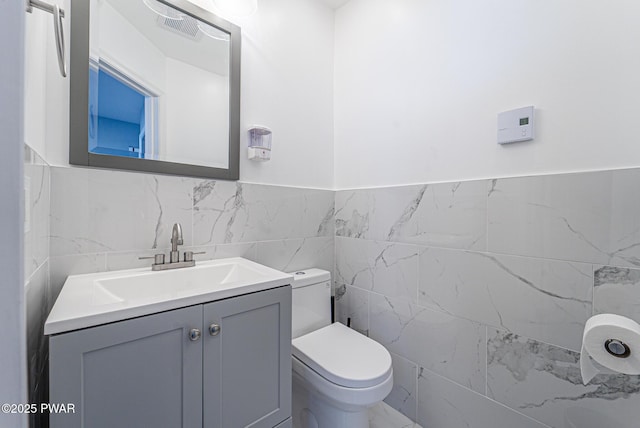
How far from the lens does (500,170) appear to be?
1.18m

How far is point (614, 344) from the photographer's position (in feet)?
2.58

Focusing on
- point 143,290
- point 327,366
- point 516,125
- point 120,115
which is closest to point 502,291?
point 516,125

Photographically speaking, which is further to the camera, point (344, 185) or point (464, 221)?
point (344, 185)

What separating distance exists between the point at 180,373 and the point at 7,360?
18.7 inches

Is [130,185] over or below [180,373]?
over

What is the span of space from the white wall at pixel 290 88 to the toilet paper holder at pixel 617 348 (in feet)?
4.78

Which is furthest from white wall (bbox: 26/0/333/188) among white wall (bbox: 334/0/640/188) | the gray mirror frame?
the gray mirror frame

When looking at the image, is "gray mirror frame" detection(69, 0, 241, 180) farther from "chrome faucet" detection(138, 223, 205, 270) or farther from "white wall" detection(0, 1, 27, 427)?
"white wall" detection(0, 1, 27, 427)

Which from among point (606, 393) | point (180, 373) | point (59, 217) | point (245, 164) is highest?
point (245, 164)

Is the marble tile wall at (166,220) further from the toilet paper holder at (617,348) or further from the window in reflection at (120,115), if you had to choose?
the toilet paper holder at (617,348)

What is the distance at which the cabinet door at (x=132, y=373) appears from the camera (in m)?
0.64

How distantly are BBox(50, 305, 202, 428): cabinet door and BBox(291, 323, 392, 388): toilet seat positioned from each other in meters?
0.52

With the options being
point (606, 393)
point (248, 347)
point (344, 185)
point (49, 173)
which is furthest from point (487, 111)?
point (49, 173)

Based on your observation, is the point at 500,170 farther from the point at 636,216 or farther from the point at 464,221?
the point at 636,216
